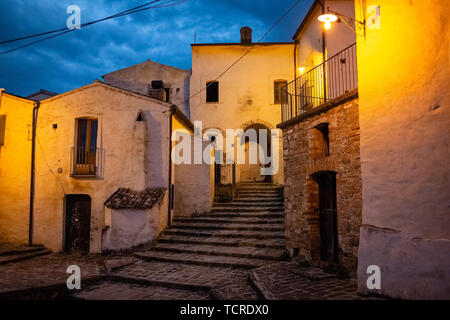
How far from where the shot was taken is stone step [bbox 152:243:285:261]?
8.82 meters

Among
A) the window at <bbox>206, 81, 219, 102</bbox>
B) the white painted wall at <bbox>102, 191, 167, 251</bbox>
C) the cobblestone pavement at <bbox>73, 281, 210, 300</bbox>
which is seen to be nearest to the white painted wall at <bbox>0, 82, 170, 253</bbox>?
the white painted wall at <bbox>102, 191, 167, 251</bbox>

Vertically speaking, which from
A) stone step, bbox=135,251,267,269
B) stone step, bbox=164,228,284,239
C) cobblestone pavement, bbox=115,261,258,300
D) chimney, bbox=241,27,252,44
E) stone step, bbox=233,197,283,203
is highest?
chimney, bbox=241,27,252,44

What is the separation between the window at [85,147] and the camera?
12023 millimetres

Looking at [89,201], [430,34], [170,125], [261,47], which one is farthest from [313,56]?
[89,201]

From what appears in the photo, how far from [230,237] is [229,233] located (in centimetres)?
16

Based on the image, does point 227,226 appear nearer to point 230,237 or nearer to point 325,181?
point 230,237

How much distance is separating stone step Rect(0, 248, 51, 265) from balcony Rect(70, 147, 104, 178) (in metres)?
2.79

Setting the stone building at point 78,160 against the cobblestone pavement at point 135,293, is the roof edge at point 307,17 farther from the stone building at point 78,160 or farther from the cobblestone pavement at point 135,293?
→ the cobblestone pavement at point 135,293

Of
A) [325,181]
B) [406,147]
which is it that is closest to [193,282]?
[325,181]

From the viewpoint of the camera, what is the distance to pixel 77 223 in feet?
40.0

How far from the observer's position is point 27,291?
7.15m

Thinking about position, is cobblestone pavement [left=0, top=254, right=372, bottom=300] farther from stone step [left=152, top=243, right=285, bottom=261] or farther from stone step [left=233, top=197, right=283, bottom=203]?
stone step [left=233, top=197, right=283, bottom=203]
